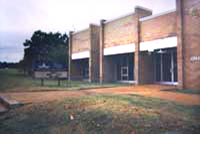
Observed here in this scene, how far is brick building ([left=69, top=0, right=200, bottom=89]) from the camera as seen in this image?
255 centimetres

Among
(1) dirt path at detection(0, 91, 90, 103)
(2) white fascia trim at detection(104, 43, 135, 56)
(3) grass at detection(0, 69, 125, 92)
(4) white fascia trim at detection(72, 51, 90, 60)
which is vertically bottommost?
(1) dirt path at detection(0, 91, 90, 103)

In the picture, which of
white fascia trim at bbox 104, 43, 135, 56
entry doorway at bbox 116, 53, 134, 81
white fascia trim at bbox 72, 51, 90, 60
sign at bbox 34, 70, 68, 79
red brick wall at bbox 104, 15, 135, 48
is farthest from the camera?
white fascia trim at bbox 104, 43, 135, 56

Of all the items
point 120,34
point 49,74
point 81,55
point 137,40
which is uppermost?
point 120,34

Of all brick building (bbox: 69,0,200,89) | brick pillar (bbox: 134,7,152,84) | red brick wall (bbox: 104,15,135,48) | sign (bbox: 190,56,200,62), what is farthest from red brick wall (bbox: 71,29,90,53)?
sign (bbox: 190,56,200,62)

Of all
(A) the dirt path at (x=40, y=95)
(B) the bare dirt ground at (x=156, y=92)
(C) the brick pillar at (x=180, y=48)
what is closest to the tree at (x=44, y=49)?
(A) the dirt path at (x=40, y=95)

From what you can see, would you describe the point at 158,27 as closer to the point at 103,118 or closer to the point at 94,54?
the point at 94,54

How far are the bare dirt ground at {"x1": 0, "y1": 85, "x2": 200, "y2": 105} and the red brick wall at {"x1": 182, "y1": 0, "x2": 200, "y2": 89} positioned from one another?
0.65ft

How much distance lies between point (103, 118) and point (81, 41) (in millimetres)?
1255

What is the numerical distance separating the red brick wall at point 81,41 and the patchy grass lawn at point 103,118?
2.88ft

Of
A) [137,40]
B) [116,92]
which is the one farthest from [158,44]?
[116,92]

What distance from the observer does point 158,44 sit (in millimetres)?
3209

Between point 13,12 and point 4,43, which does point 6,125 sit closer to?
point 4,43

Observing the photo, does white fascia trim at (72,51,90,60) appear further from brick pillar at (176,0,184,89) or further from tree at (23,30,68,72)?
brick pillar at (176,0,184,89)
